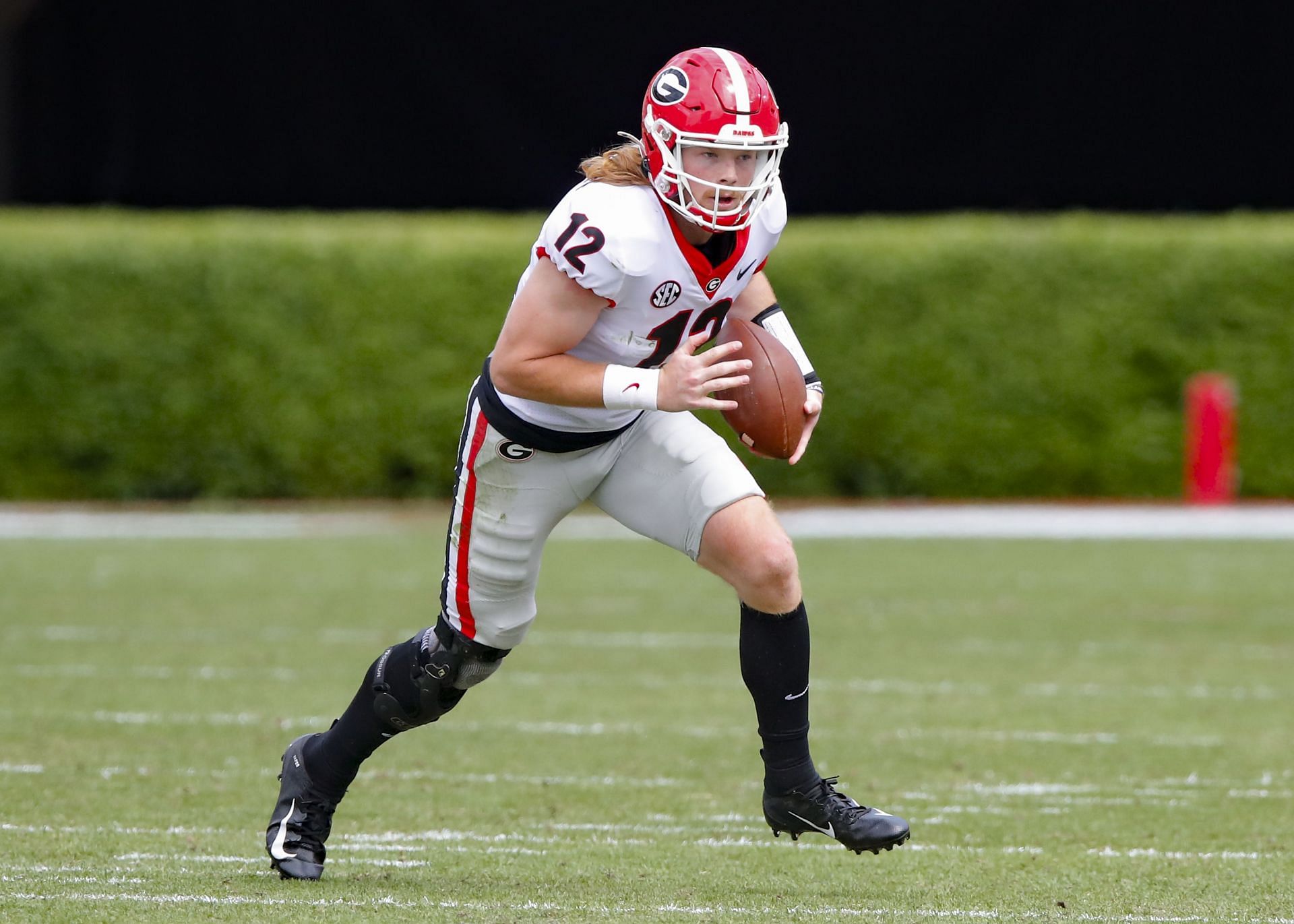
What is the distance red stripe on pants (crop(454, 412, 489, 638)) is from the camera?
4449 millimetres

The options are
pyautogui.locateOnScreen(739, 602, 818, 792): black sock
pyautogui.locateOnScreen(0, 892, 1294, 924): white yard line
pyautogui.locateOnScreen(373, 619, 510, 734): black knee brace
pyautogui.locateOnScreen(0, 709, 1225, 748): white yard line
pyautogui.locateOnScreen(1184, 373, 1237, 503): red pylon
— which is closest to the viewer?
pyautogui.locateOnScreen(0, 892, 1294, 924): white yard line

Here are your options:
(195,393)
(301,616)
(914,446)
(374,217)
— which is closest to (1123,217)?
(914,446)

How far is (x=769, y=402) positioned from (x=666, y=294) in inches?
14.1

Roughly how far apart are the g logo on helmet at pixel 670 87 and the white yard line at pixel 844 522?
28.4 ft

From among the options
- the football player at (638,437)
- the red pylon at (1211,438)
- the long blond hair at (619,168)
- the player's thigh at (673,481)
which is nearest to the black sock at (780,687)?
the football player at (638,437)

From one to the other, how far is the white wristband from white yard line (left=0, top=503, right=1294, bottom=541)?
8.79 m

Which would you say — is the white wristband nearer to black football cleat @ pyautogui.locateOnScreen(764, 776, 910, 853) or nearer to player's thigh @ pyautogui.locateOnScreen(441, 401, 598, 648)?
player's thigh @ pyautogui.locateOnScreen(441, 401, 598, 648)

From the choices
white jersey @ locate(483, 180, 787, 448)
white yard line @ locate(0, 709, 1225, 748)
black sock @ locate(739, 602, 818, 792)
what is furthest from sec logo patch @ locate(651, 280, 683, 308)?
white yard line @ locate(0, 709, 1225, 748)

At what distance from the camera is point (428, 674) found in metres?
4.48

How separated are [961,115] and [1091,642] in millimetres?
8000

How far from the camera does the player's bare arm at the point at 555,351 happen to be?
13.3 feet

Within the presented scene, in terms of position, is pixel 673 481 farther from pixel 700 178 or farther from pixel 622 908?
pixel 622 908

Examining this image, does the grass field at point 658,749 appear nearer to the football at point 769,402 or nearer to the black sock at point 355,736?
the black sock at point 355,736

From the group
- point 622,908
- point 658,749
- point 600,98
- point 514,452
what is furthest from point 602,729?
point 600,98
